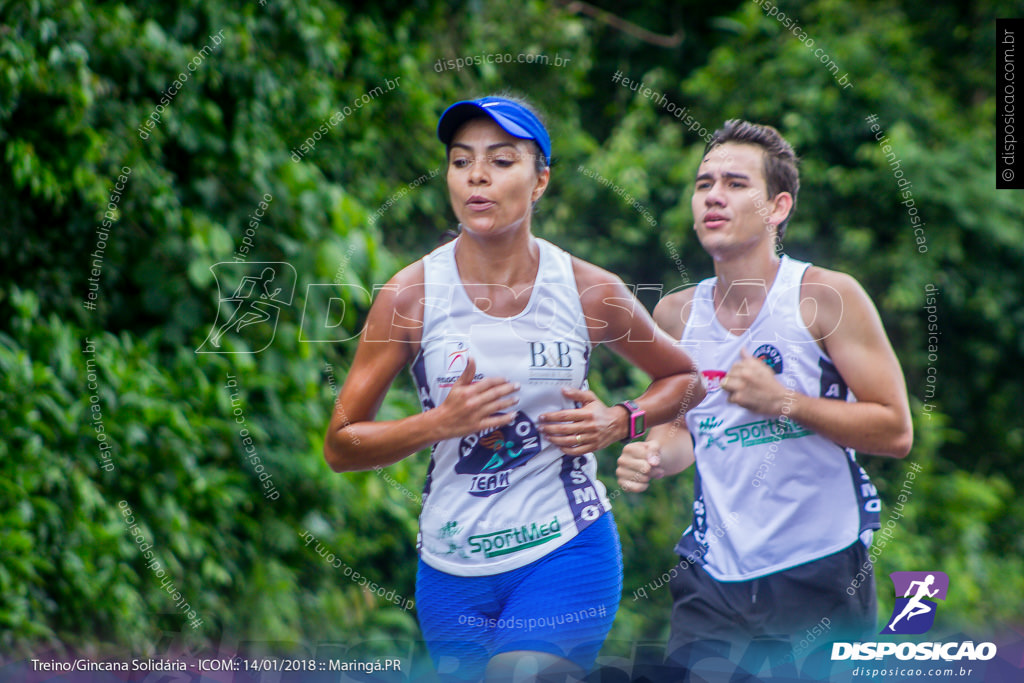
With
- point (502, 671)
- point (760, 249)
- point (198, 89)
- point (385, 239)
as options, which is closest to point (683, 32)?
point (385, 239)

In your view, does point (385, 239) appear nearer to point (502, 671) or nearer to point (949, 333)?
point (502, 671)

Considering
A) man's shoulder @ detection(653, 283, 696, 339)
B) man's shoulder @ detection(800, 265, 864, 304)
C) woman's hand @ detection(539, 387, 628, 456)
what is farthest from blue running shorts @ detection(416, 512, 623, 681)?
man's shoulder @ detection(800, 265, 864, 304)

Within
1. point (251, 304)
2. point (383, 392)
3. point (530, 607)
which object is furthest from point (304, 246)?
point (530, 607)

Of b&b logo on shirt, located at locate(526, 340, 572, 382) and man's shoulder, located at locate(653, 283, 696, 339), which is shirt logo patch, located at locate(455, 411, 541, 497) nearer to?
b&b logo on shirt, located at locate(526, 340, 572, 382)

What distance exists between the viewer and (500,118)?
230 cm

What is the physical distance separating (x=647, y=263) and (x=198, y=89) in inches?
97.7

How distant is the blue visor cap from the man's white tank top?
33 cm

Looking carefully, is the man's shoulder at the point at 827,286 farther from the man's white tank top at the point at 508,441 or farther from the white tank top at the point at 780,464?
the man's white tank top at the point at 508,441

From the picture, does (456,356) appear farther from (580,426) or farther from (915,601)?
(915,601)


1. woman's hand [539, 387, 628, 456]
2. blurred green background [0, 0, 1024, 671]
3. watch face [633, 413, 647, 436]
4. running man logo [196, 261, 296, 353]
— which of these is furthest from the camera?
running man logo [196, 261, 296, 353]

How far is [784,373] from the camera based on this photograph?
8.55 feet

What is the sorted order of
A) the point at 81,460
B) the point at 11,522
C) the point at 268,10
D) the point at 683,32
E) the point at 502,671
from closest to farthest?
the point at 502,671 < the point at 11,522 < the point at 81,460 < the point at 268,10 < the point at 683,32

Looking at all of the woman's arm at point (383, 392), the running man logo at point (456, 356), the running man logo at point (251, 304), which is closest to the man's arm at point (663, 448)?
A: the woman's arm at point (383, 392)

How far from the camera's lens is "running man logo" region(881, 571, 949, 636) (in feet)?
8.86
